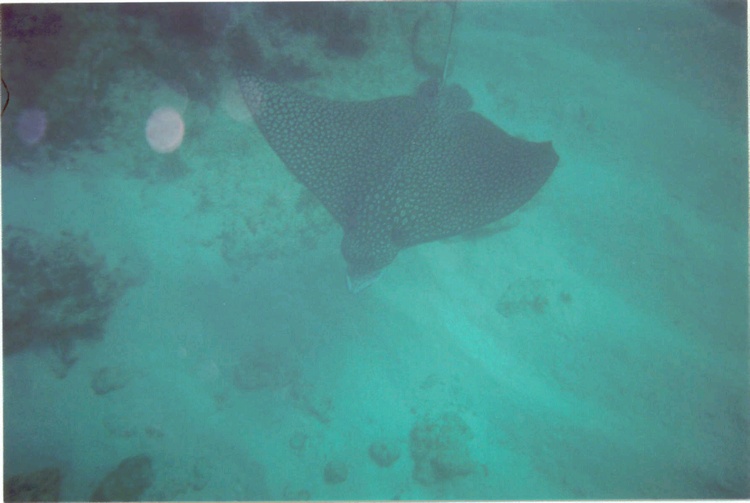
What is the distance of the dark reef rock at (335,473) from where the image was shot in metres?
4.74

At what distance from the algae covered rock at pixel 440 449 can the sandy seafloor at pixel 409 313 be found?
97 millimetres

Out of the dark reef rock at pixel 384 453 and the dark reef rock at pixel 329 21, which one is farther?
the dark reef rock at pixel 384 453

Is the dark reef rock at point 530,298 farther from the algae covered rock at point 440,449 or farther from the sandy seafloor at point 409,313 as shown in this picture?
the algae covered rock at point 440,449

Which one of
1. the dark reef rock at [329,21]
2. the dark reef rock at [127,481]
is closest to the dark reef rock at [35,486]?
the dark reef rock at [127,481]

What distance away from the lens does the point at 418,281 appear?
4.97 meters

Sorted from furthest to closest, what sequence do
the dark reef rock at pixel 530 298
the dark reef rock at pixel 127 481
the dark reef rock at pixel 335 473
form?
the dark reef rock at pixel 530 298 < the dark reef rock at pixel 335 473 < the dark reef rock at pixel 127 481

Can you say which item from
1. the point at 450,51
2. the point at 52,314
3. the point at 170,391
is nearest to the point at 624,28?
the point at 450,51

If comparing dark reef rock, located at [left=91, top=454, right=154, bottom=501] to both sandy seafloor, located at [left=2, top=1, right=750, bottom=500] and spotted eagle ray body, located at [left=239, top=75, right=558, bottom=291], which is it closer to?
sandy seafloor, located at [left=2, top=1, right=750, bottom=500]

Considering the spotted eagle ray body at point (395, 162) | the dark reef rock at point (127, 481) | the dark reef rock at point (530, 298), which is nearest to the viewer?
the spotted eagle ray body at point (395, 162)

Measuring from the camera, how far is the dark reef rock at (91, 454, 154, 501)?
4.35m

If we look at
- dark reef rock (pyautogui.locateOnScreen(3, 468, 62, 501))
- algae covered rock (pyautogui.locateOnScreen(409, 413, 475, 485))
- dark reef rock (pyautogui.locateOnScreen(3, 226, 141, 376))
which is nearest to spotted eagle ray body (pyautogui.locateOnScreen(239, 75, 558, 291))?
algae covered rock (pyautogui.locateOnScreen(409, 413, 475, 485))

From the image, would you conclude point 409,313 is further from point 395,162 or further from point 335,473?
point 335,473

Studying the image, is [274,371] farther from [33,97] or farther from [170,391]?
[33,97]

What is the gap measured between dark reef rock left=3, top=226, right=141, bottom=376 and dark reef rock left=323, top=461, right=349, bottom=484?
3347 mm
